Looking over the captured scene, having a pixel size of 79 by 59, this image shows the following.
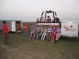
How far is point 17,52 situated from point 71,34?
4.08 m

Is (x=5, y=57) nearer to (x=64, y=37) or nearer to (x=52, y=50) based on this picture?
(x=52, y=50)

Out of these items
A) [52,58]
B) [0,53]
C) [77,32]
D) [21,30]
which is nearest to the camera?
[52,58]

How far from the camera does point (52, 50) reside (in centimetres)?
769

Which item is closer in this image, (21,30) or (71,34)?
(71,34)

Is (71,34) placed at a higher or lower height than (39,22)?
lower

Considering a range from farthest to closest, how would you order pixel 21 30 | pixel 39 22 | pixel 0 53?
pixel 21 30 < pixel 39 22 < pixel 0 53

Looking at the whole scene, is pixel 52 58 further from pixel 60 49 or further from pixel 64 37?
pixel 64 37

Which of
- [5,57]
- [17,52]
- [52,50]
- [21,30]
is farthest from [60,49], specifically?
[21,30]

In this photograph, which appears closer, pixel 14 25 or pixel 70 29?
pixel 70 29

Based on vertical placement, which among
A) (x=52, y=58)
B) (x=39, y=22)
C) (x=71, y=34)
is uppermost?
(x=39, y=22)

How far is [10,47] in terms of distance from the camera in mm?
8102

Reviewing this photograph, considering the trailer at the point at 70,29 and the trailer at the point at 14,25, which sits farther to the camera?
the trailer at the point at 14,25

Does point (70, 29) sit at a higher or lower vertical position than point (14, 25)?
lower

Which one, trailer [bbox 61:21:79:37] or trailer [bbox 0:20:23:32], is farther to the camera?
trailer [bbox 0:20:23:32]
